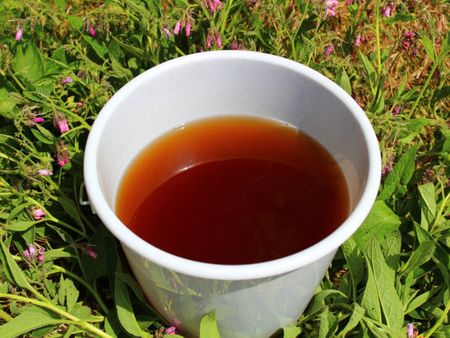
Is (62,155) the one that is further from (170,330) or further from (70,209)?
(170,330)

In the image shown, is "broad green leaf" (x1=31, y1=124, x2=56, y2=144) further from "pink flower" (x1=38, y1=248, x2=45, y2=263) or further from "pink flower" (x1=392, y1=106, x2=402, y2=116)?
"pink flower" (x1=392, y1=106, x2=402, y2=116)

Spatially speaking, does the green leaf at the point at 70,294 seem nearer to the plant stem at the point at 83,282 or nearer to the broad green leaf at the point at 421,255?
the plant stem at the point at 83,282

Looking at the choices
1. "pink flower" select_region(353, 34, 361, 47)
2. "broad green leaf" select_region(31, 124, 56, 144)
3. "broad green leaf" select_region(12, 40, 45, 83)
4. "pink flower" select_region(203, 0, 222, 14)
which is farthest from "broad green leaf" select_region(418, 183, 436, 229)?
"broad green leaf" select_region(12, 40, 45, 83)

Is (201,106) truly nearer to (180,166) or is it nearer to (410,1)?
(180,166)

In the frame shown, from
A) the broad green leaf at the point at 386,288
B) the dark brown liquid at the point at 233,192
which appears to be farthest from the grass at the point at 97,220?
the dark brown liquid at the point at 233,192

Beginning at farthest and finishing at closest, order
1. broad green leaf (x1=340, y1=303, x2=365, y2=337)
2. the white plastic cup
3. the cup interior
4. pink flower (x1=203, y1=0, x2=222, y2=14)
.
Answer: pink flower (x1=203, y1=0, x2=222, y2=14), broad green leaf (x1=340, y1=303, x2=365, y2=337), the cup interior, the white plastic cup

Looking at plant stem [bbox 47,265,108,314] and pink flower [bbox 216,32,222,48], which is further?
pink flower [bbox 216,32,222,48]

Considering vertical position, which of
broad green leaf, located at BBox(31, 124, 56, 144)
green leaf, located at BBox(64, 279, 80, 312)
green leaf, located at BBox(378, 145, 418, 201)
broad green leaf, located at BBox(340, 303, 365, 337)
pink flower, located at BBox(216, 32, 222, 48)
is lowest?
green leaf, located at BBox(64, 279, 80, 312)

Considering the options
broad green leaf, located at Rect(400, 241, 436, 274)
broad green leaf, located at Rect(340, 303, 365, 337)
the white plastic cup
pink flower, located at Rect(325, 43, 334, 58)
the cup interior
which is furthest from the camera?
pink flower, located at Rect(325, 43, 334, 58)

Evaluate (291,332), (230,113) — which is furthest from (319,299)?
(230,113)
